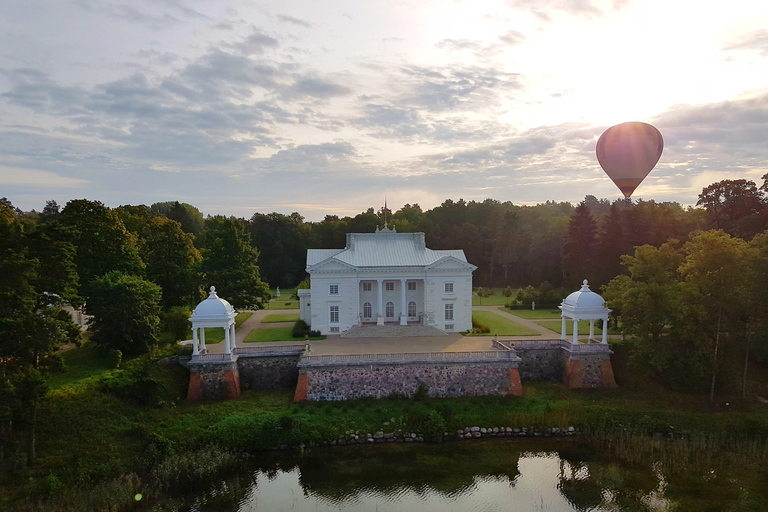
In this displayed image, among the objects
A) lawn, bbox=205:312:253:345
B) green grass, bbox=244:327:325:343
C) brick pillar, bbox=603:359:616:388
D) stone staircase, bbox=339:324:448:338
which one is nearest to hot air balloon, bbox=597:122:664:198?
brick pillar, bbox=603:359:616:388

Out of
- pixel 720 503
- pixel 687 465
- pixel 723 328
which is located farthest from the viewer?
pixel 723 328

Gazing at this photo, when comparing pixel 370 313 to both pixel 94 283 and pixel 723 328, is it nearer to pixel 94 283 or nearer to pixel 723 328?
pixel 94 283

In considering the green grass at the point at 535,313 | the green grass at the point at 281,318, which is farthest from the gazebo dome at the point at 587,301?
the green grass at the point at 281,318

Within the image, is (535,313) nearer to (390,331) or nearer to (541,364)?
(541,364)

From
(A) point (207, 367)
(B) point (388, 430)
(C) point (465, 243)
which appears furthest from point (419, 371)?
(C) point (465, 243)

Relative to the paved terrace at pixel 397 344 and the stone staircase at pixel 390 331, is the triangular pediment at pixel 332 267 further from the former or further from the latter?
the paved terrace at pixel 397 344

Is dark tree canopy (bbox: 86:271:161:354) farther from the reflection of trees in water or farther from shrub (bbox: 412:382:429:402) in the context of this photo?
shrub (bbox: 412:382:429:402)
